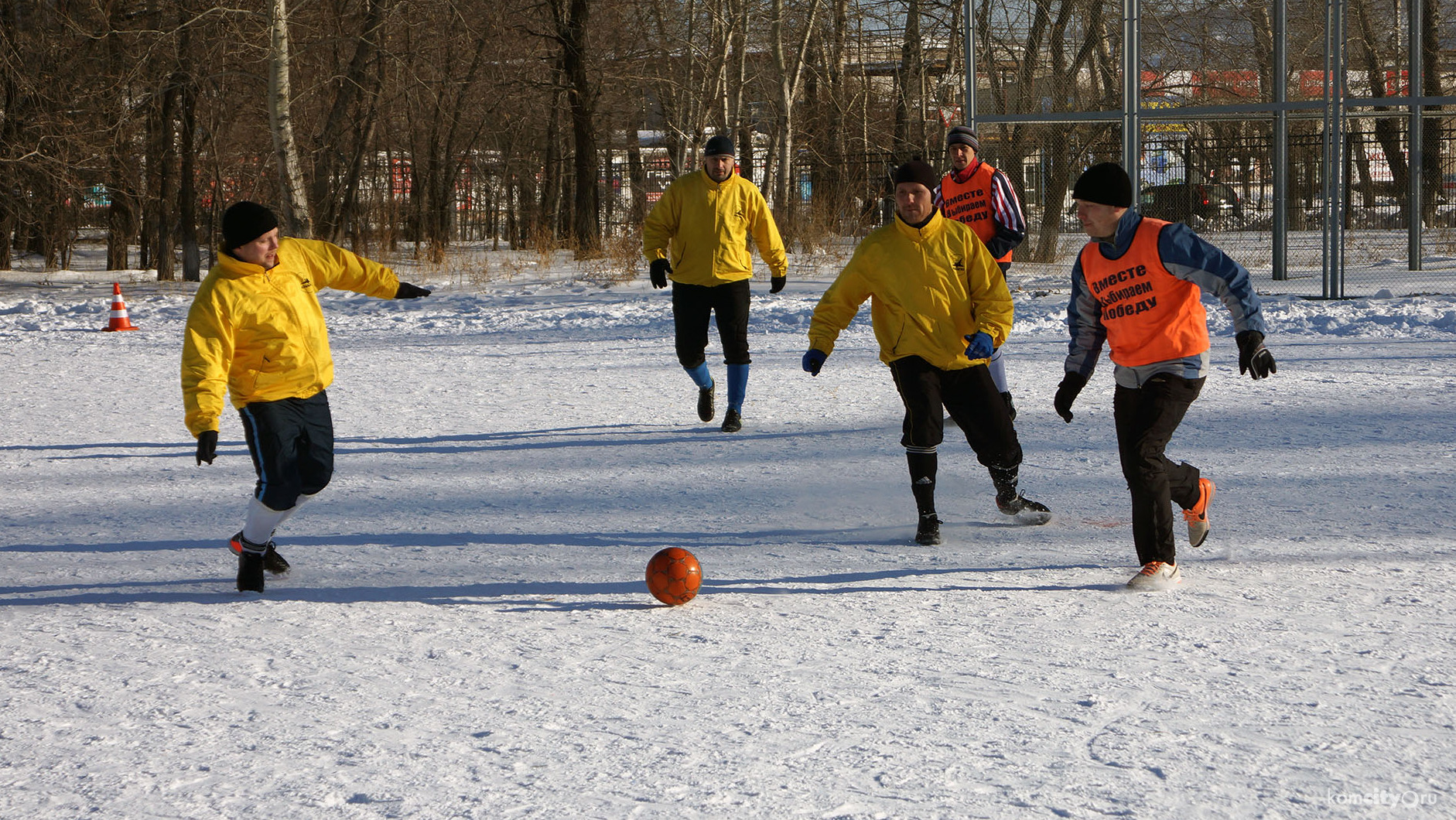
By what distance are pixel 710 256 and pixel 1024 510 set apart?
313 cm

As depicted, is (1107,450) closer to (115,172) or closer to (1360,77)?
(115,172)

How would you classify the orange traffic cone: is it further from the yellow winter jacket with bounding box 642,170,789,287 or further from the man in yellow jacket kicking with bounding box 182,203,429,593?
the man in yellow jacket kicking with bounding box 182,203,429,593

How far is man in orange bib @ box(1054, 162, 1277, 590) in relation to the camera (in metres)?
4.72

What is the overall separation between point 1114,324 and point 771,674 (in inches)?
78.5

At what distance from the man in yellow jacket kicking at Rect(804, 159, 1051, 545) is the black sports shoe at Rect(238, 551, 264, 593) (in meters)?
2.39

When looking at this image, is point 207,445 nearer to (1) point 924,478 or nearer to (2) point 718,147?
(1) point 924,478

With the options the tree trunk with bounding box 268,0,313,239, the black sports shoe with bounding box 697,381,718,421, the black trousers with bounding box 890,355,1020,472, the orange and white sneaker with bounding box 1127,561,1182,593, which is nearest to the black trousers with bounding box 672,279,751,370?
the black sports shoe with bounding box 697,381,718,421

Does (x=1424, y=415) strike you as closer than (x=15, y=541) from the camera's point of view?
No

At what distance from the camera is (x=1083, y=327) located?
5184 millimetres

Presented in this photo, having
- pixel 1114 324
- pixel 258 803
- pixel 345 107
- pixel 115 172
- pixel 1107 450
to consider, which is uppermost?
pixel 345 107

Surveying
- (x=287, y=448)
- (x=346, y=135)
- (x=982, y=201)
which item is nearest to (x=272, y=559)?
(x=287, y=448)

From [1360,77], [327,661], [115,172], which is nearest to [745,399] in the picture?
[327,661]

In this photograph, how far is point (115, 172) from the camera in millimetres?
21062

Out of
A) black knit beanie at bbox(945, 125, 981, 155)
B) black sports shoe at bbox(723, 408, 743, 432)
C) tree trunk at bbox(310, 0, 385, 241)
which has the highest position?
tree trunk at bbox(310, 0, 385, 241)
